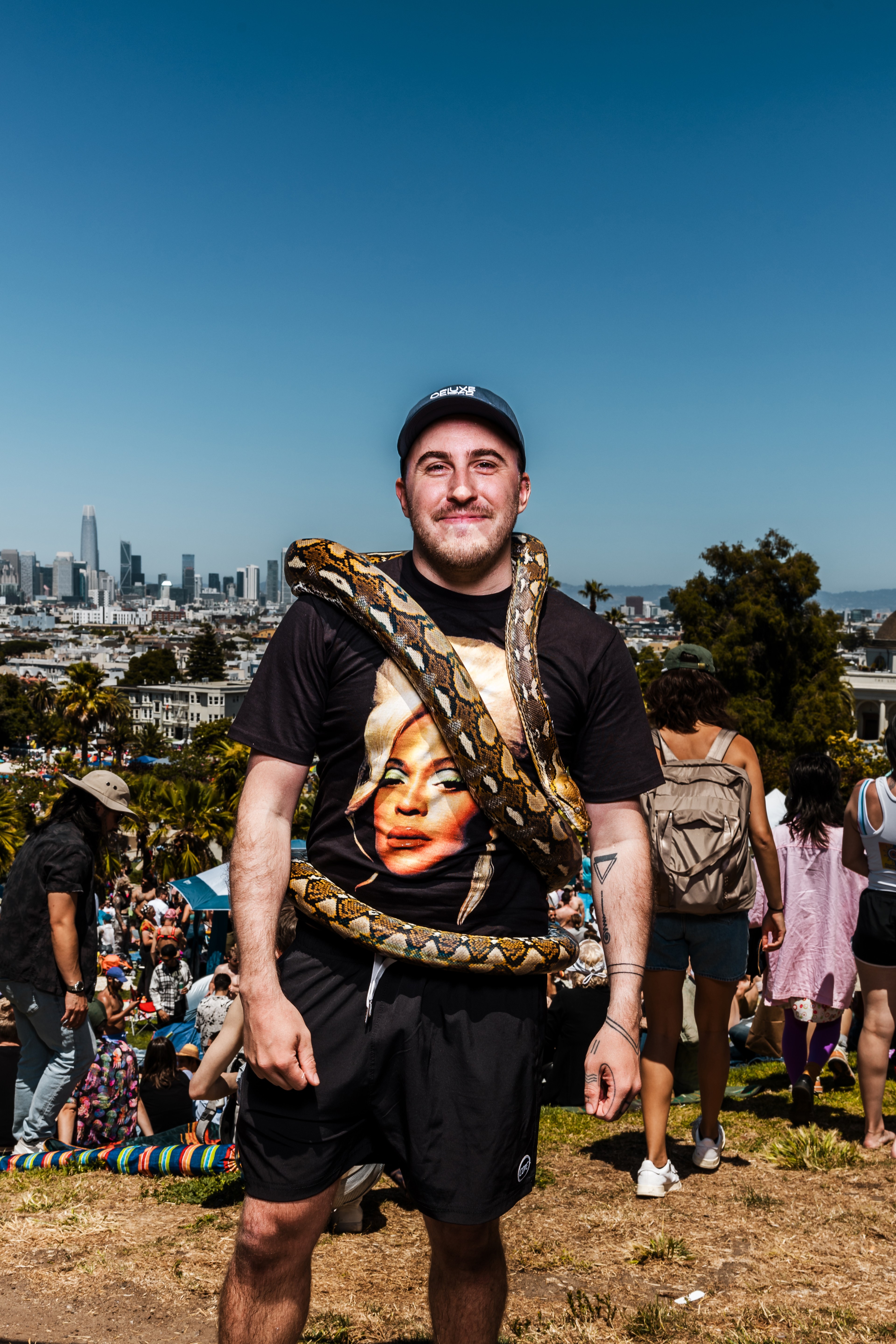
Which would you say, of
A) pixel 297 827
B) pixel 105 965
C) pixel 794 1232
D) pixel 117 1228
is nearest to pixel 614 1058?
pixel 794 1232

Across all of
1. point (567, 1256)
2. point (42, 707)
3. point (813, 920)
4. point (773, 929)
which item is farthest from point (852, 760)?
point (42, 707)

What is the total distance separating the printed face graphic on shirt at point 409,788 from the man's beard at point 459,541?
360 mm

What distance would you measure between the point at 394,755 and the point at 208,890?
41.8 ft

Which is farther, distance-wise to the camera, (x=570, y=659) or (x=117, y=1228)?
(x=117, y=1228)

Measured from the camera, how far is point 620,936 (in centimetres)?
282

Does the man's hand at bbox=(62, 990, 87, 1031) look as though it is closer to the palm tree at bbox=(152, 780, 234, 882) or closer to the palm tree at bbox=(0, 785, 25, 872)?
the palm tree at bbox=(0, 785, 25, 872)

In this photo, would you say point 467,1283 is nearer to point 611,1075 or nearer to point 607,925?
point 611,1075

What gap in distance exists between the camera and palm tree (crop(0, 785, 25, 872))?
34.9 metres

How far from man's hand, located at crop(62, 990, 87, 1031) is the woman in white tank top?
14.4ft

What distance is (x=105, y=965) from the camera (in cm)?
1598

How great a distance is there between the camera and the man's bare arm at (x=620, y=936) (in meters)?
2.62

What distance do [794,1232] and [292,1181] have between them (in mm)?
2793

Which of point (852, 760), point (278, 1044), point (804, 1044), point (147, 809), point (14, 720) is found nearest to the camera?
point (278, 1044)

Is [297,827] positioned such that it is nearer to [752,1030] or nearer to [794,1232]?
[752,1030]
